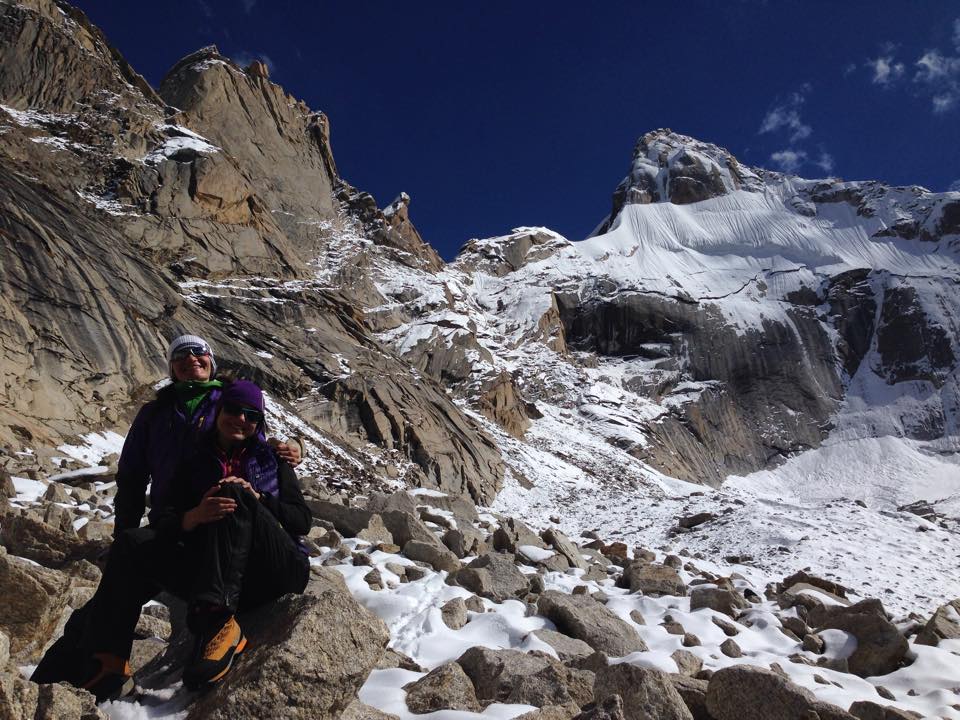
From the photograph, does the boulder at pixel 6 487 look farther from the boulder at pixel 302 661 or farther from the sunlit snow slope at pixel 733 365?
the sunlit snow slope at pixel 733 365

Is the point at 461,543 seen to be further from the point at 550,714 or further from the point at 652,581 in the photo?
the point at 550,714

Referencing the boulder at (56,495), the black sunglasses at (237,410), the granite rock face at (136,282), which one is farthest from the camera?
the granite rock face at (136,282)

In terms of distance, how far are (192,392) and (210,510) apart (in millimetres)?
877

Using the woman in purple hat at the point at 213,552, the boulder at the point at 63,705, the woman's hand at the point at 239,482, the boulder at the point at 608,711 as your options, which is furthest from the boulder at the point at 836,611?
the boulder at the point at 63,705

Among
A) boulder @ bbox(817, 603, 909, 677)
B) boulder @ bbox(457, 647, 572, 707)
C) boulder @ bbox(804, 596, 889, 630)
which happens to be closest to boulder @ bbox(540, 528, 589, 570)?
boulder @ bbox(804, 596, 889, 630)

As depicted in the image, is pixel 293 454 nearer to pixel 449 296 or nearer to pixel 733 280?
pixel 449 296

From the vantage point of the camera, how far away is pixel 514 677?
3715 millimetres

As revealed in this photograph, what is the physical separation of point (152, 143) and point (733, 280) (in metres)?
74.4

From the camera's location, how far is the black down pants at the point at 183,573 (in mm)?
2748

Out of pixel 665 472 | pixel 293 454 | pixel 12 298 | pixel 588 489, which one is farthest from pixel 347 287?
pixel 293 454

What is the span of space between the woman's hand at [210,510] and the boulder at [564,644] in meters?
3.09

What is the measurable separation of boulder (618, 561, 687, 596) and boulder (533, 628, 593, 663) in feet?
9.70

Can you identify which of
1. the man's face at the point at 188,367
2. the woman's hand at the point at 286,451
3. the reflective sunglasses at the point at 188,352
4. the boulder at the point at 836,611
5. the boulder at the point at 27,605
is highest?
the boulder at the point at 836,611

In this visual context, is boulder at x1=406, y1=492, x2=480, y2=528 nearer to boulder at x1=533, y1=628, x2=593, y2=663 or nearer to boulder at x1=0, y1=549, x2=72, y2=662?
boulder at x1=533, y1=628, x2=593, y2=663
